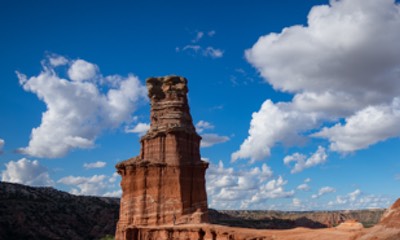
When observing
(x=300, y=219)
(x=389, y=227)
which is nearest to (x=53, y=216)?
(x=300, y=219)

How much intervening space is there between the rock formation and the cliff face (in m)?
44.2

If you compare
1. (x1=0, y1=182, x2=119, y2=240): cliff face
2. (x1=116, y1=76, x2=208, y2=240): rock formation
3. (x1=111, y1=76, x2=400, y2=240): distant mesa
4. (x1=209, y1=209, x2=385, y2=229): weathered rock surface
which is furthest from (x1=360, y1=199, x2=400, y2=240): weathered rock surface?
(x1=209, y1=209, x2=385, y2=229): weathered rock surface

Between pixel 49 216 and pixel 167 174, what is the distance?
2206 inches

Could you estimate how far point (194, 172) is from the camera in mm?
45312

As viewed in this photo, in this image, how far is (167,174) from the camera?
4431 cm

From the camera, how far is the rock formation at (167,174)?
43594mm

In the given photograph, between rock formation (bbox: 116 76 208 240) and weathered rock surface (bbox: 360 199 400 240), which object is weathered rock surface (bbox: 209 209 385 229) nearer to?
rock formation (bbox: 116 76 208 240)

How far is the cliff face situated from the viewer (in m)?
A: 81.6

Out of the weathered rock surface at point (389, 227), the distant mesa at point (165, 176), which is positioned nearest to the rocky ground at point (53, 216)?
the distant mesa at point (165, 176)

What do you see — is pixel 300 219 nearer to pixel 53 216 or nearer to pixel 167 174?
pixel 53 216

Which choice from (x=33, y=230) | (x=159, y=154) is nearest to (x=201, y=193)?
(x=159, y=154)

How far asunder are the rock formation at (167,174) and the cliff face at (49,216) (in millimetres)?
44237

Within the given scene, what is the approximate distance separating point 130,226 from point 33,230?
157ft

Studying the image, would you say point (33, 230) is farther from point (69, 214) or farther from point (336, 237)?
point (336, 237)
